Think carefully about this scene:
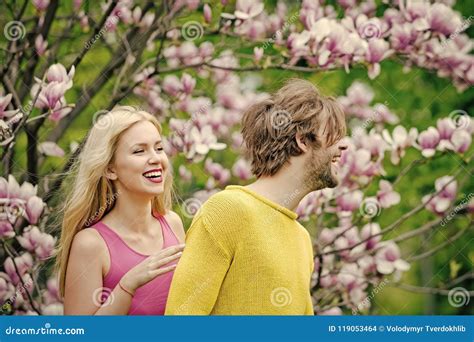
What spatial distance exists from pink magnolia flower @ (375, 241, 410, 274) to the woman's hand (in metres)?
1.75

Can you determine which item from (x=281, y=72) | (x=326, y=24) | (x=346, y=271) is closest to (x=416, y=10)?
(x=326, y=24)

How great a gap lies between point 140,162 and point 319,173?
2.09 ft

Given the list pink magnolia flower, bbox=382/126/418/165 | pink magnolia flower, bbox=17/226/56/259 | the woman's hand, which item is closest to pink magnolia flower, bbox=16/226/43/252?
pink magnolia flower, bbox=17/226/56/259

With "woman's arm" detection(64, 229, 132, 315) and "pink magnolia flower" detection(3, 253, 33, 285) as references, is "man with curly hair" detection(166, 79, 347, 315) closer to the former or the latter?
"woman's arm" detection(64, 229, 132, 315)

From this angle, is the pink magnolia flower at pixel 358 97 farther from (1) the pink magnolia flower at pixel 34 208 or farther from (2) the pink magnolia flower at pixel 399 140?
(1) the pink magnolia flower at pixel 34 208

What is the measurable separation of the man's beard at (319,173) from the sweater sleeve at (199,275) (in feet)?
1.07

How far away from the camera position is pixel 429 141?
156 inches

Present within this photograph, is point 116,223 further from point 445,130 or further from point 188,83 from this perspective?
point 445,130

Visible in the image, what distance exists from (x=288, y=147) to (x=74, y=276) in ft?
2.59

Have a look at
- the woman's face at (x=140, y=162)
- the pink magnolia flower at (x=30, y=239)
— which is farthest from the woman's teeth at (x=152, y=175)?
the pink magnolia flower at (x=30, y=239)

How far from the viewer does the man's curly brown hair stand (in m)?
2.36

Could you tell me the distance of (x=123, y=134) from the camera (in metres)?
2.77

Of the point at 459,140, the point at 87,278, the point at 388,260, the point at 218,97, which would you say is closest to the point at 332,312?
the point at 388,260

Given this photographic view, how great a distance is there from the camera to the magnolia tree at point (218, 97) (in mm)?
3545
